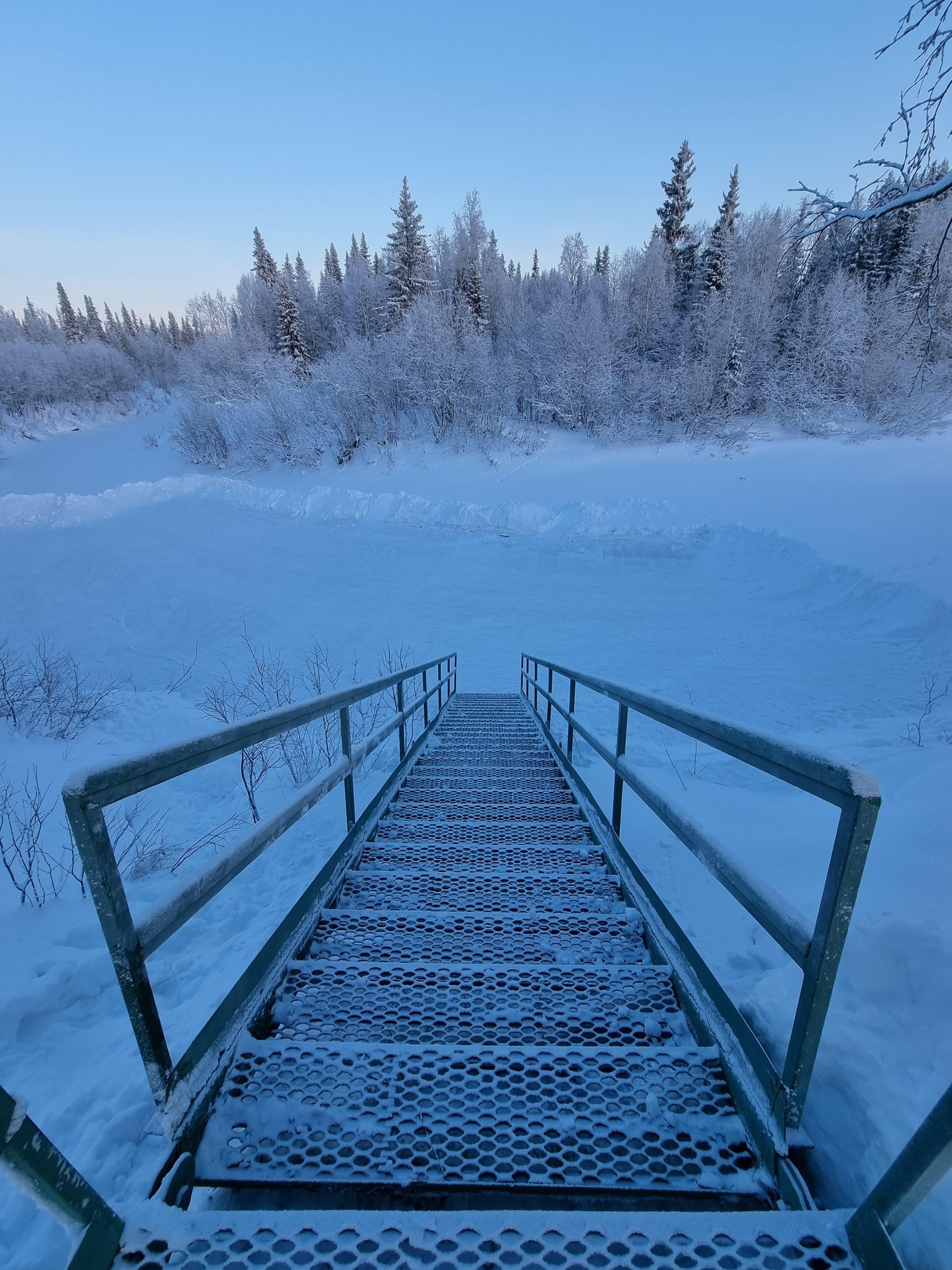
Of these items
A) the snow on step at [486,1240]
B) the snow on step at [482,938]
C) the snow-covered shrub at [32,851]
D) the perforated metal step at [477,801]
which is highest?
the snow on step at [486,1240]

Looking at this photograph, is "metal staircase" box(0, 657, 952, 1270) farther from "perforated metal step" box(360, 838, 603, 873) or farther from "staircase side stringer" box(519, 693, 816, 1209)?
"perforated metal step" box(360, 838, 603, 873)

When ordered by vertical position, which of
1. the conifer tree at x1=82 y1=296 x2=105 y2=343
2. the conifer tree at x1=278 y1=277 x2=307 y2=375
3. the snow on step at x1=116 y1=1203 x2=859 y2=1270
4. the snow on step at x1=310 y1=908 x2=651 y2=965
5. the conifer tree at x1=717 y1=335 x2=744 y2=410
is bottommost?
the snow on step at x1=310 y1=908 x2=651 y2=965

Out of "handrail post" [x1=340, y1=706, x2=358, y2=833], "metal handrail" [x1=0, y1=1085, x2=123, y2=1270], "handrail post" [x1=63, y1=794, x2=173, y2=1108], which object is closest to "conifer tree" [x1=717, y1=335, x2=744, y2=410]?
"handrail post" [x1=340, y1=706, x2=358, y2=833]

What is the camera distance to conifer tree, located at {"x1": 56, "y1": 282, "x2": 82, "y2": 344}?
62.2 m

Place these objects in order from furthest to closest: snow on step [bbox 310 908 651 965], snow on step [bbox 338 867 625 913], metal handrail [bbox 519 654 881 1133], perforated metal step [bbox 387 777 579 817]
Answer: perforated metal step [bbox 387 777 579 817]
snow on step [bbox 338 867 625 913]
snow on step [bbox 310 908 651 965]
metal handrail [bbox 519 654 881 1133]

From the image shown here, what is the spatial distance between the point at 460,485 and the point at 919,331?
2621 cm

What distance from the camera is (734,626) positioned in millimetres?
13250

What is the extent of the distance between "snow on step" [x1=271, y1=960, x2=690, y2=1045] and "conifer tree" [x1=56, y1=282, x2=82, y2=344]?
260 ft

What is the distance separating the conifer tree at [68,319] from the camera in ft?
204

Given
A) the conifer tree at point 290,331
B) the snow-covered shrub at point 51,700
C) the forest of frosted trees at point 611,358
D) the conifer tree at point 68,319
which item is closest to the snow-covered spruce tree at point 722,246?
the forest of frosted trees at point 611,358

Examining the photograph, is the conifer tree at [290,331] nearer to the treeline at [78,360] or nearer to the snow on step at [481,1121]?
the treeline at [78,360]

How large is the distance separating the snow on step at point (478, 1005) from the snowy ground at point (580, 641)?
0.42 metres

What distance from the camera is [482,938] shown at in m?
2.23

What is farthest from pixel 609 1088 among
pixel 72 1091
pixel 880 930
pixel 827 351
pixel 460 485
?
pixel 827 351
